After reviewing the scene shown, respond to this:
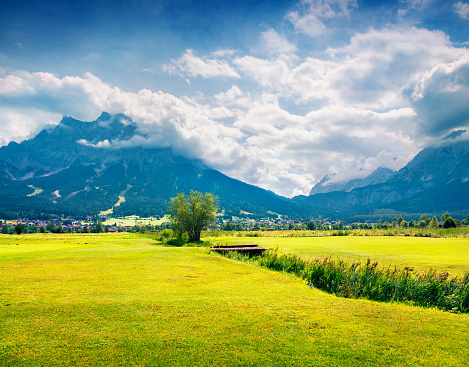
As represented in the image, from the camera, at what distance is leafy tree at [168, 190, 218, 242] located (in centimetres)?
5775

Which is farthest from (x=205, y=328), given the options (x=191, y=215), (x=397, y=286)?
(x=191, y=215)

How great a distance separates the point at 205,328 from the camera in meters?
7.39

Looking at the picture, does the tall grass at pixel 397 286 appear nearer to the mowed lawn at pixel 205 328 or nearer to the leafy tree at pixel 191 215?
the mowed lawn at pixel 205 328

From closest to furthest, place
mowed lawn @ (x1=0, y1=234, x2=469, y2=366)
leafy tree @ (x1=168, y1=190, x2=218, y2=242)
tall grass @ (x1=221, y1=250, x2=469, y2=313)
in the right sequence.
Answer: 1. mowed lawn @ (x1=0, y1=234, x2=469, y2=366)
2. tall grass @ (x1=221, y1=250, x2=469, y2=313)
3. leafy tree @ (x1=168, y1=190, x2=218, y2=242)

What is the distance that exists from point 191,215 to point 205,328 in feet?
170

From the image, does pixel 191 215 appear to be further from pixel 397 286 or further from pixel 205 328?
pixel 205 328

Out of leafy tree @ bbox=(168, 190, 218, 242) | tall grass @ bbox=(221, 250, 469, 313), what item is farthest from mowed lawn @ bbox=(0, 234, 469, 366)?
leafy tree @ bbox=(168, 190, 218, 242)

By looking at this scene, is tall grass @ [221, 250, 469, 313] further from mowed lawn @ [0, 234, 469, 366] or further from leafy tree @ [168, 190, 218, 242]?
leafy tree @ [168, 190, 218, 242]

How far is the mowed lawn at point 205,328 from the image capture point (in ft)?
19.7

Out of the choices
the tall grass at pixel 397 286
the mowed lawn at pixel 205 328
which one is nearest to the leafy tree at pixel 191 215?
the tall grass at pixel 397 286

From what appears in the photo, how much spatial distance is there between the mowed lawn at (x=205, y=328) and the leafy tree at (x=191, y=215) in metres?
45.8

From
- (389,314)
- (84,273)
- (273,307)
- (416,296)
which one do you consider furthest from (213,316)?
(416,296)

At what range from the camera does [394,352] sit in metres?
6.45

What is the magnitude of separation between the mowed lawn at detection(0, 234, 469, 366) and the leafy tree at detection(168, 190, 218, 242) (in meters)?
45.8
